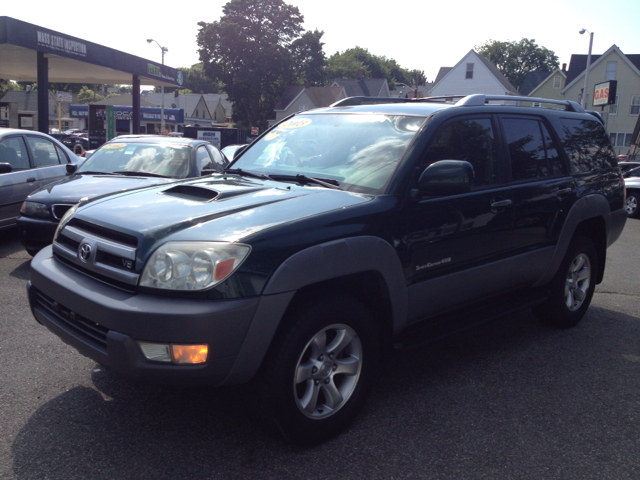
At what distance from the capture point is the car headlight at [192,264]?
8.85 feet

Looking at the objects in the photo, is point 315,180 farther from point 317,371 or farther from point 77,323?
point 77,323

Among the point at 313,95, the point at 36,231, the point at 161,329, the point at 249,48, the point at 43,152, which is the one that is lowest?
the point at 36,231

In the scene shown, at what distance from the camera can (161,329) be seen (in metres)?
2.63

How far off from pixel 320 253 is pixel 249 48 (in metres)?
65.3

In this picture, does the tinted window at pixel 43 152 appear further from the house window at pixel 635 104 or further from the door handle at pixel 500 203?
the house window at pixel 635 104

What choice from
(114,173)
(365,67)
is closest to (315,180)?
(114,173)

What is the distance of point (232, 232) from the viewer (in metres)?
2.83

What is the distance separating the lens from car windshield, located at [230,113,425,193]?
3.66 metres

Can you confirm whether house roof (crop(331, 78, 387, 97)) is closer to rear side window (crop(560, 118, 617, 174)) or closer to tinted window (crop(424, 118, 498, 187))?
rear side window (crop(560, 118, 617, 174))

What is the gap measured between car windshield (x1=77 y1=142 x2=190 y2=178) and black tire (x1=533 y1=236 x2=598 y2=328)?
493 centimetres

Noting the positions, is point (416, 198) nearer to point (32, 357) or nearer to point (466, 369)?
point (466, 369)

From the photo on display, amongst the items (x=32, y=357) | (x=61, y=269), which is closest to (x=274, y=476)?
(x=61, y=269)

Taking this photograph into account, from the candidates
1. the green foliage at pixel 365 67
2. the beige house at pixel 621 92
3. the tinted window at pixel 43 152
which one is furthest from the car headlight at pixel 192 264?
the green foliage at pixel 365 67

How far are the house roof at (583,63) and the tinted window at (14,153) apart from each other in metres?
53.8
